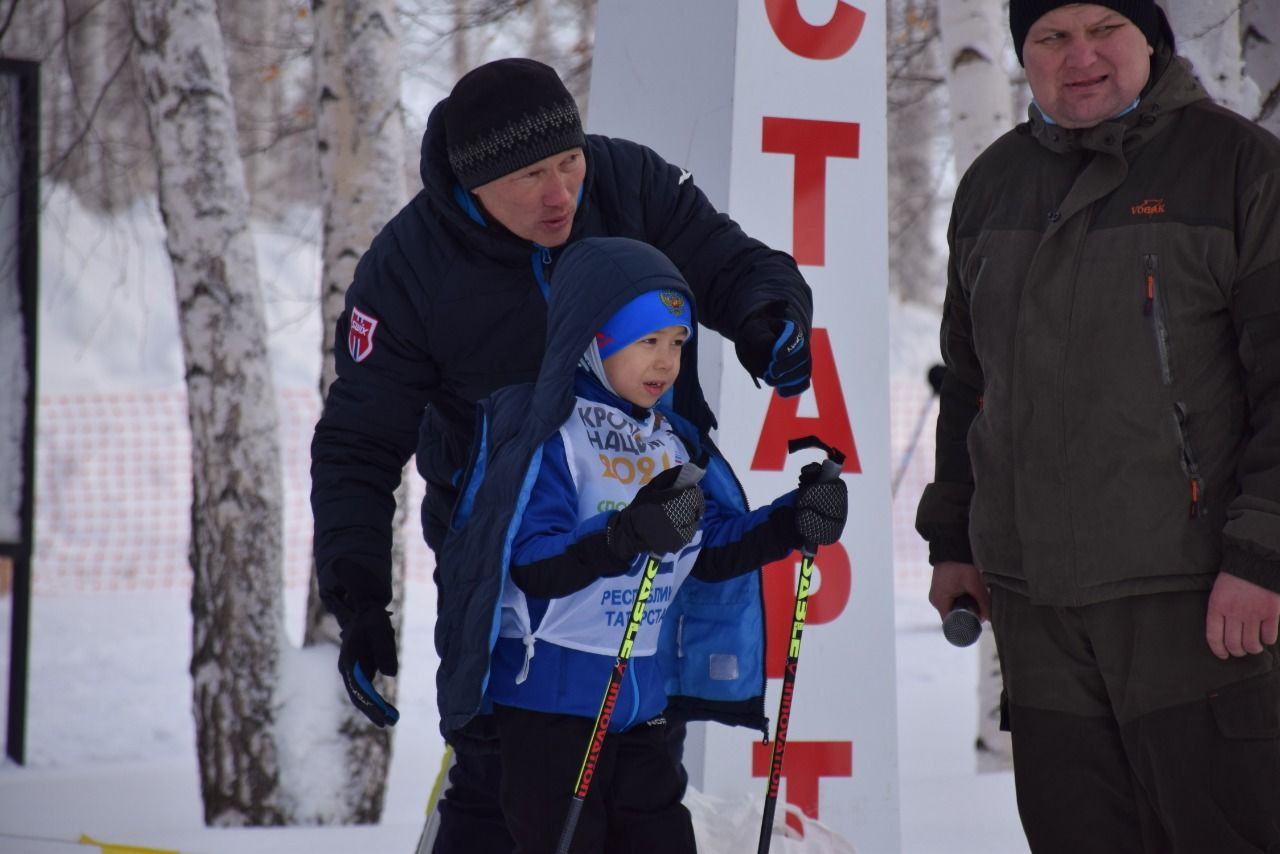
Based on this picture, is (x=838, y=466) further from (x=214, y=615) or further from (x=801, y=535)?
(x=214, y=615)

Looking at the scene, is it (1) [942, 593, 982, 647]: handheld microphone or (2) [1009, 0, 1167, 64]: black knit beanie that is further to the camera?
(1) [942, 593, 982, 647]: handheld microphone

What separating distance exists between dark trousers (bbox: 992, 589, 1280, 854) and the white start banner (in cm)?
134

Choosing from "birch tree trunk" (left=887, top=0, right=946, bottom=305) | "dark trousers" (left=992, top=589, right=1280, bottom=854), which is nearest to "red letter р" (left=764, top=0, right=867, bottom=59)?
"birch tree trunk" (left=887, top=0, right=946, bottom=305)

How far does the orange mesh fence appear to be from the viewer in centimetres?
1447

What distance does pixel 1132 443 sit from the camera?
7.21ft

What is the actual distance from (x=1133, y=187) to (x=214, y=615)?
14.5 feet

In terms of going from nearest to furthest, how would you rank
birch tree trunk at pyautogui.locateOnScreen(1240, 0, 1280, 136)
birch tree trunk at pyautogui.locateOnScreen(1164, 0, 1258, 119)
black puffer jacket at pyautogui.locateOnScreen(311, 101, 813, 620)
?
black puffer jacket at pyautogui.locateOnScreen(311, 101, 813, 620), birch tree trunk at pyautogui.locateOnScreen(1164, 0, 1258, 119), birch tree trunk at pyautogui.locateOnScreen(1240, 0, 1280, 136)

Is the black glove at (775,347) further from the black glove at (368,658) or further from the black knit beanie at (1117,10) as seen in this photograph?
the black glove at (368,658)

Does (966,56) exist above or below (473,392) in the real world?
above

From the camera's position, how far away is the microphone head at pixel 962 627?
247cm

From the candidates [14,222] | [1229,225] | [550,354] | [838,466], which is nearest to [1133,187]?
[1229,225]

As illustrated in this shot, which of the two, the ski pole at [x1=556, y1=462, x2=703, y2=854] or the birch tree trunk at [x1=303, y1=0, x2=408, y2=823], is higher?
the birch tree trunk at [x1=303, y1=0, x2=408, y2=823]

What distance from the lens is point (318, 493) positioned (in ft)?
8.43

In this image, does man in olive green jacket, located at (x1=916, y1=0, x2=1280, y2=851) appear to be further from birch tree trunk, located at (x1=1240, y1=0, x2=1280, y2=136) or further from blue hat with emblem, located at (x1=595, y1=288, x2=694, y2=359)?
birch tree trunk, located at (x1=1240, y1=0, x2=1280, y2=136)
